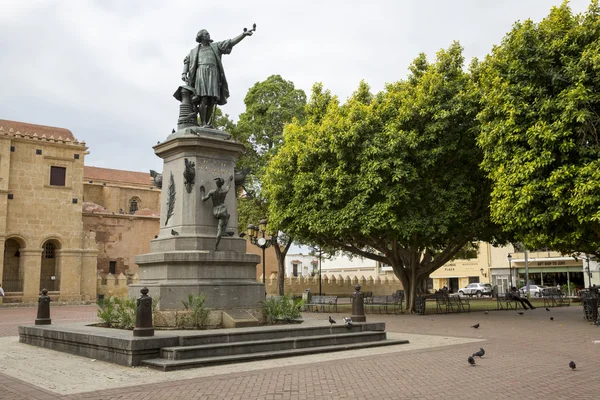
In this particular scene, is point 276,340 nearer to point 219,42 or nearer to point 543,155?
point 219,42

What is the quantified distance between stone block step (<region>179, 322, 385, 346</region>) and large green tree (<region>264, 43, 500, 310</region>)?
9471 mm

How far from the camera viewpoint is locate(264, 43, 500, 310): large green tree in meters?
22.7

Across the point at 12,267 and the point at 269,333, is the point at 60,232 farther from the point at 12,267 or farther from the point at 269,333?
the point at 269,333

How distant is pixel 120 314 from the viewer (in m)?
12.8

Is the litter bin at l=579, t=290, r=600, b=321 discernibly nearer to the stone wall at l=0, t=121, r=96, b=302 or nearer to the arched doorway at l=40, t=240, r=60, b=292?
the stone wall at l=0, t=121, r=96, b=302

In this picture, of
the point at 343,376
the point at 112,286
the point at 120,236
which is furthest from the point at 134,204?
the point at 343,376

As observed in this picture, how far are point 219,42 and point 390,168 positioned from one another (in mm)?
10205

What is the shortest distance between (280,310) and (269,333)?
190 centimetres

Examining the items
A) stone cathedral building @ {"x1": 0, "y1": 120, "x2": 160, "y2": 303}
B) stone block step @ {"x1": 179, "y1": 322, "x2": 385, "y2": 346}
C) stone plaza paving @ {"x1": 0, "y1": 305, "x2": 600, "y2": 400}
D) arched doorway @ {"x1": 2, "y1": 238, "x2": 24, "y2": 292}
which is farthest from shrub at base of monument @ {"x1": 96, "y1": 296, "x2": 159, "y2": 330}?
arched doorway @ {"x1": 2, "y1": 238, "x2": 24, "y2": 292}

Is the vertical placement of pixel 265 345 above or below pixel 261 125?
below

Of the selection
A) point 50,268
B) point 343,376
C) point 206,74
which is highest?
point 206,74

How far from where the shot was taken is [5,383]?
870cm

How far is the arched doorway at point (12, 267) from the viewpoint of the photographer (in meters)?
40.0

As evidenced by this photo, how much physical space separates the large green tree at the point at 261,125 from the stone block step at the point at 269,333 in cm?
2314
